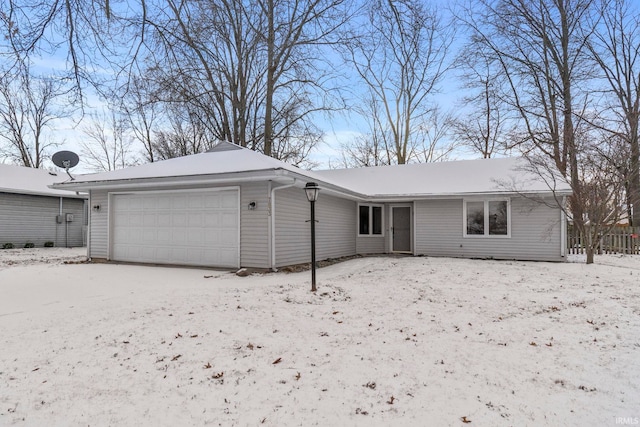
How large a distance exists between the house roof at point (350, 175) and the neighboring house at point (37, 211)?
23.1 ft

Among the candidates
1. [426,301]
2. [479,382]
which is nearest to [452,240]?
[426,301]

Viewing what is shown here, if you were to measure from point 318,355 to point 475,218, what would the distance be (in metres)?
10.3

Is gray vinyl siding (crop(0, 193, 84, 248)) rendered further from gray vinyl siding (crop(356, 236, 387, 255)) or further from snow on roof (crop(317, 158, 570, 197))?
gray vinyl siding (crop(356, 236, 387, 255))

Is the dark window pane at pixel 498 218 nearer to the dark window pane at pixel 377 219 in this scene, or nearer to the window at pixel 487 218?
the window at pixel 487 218

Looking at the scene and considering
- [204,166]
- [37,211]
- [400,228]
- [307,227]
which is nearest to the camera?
[204,166]

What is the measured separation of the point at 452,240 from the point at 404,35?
30.3 ft

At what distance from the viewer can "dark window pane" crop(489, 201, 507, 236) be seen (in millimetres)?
11992

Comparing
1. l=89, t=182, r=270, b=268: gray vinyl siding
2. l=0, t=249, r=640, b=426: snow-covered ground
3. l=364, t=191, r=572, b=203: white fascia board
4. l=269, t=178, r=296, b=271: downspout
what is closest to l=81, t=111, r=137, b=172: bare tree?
l=364, t=191, r=572, b=203: white fascia board

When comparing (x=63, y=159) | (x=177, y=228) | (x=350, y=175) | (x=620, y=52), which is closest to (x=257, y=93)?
(x=350, y=175)

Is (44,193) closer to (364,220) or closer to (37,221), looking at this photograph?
(37,221)

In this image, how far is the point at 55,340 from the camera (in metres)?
3.89

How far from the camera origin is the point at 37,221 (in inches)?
648

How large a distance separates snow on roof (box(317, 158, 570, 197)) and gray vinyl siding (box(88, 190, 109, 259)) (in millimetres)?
7811

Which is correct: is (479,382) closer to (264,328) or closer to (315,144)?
(264,328)
